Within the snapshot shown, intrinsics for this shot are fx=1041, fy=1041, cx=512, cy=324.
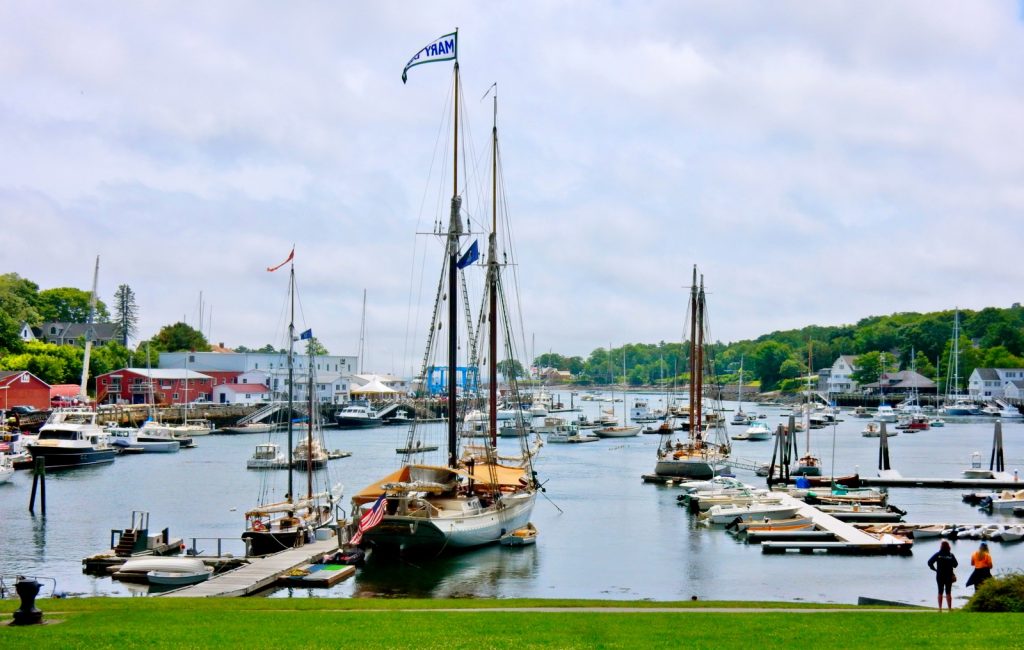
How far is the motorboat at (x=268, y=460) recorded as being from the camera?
9044cm

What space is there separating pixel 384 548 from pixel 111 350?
463 feet

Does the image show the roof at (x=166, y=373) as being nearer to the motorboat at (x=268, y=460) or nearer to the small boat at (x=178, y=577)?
the motorboat at (x=268, y=460)

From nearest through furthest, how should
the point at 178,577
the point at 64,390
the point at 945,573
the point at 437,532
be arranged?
the point at 945,573 < the point at 178,577 < the point at 437,532 < the point at 64,390

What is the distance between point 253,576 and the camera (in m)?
35.9

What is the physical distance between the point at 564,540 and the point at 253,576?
1967 cm

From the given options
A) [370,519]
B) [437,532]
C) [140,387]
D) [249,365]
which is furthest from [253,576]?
[249,365]

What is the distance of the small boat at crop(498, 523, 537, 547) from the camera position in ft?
160

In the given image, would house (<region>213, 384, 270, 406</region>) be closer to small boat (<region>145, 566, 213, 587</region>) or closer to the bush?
small boat (<region>145, 566, 213, 587</region>)

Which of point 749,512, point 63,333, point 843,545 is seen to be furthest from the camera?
point 63,333

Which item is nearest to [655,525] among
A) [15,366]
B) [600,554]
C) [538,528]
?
[538,528]

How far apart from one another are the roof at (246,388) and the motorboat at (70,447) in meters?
67.3

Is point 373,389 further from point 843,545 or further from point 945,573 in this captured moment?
point 945,573

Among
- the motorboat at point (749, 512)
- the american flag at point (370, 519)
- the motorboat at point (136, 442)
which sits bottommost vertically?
the motorboat at point (136, 442)

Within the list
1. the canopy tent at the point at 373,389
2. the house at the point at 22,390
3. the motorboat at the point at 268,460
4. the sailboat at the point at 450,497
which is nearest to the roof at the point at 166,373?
the house at the point at 22,390
